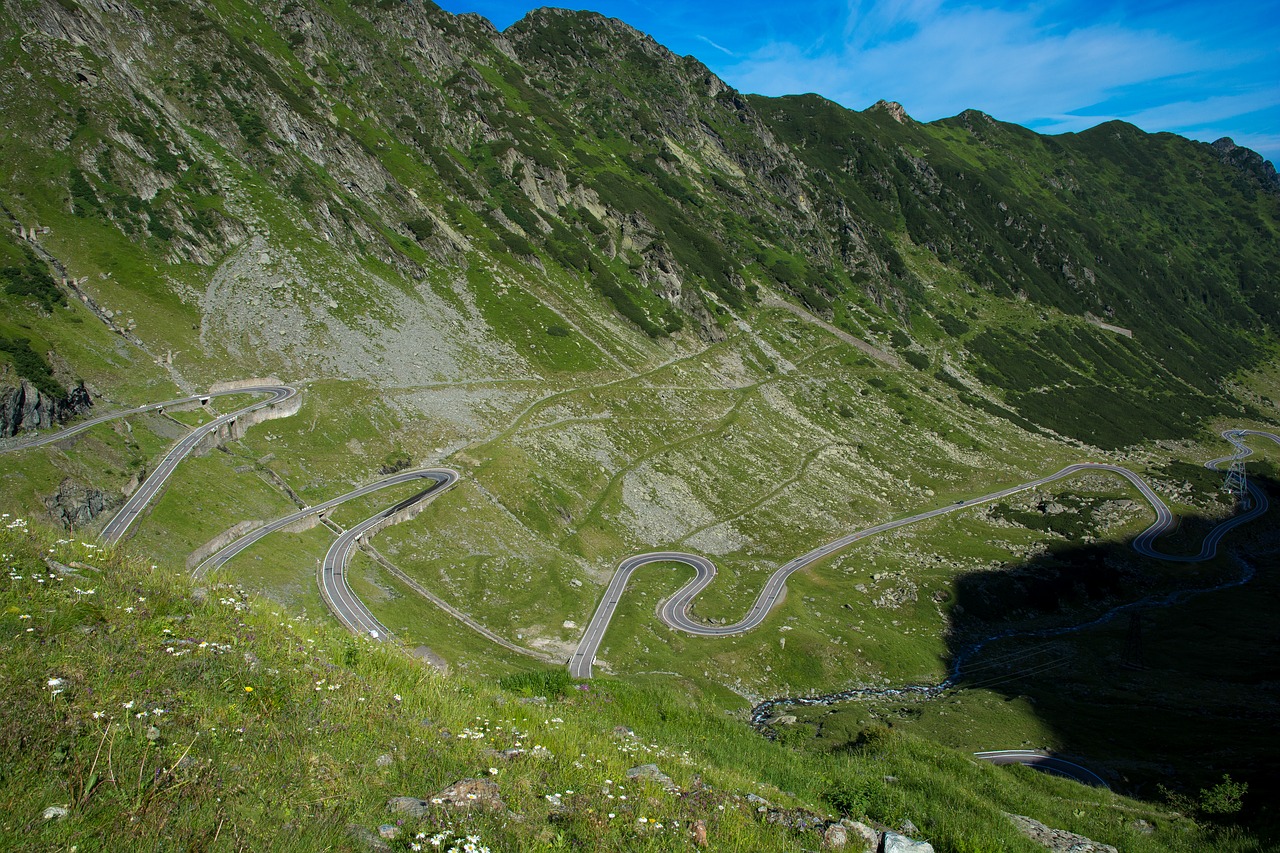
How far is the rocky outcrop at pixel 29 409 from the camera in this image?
1868 inches

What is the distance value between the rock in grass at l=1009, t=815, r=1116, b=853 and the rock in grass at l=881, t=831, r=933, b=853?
582cm

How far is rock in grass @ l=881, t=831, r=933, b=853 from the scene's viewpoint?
11.0 meters

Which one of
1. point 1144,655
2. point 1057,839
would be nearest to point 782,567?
point 1144,655

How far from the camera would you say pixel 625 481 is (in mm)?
86250

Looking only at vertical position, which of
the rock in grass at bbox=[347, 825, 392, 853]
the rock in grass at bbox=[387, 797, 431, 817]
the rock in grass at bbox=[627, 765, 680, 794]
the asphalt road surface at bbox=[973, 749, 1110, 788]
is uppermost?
the rock in grass at bbox=[347, 825, 392, 853]

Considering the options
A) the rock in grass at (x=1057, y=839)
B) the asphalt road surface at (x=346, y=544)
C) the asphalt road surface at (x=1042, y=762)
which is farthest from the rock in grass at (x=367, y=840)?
the asphalt road surface at (x=1042, y=762)

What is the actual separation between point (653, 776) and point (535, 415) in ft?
266

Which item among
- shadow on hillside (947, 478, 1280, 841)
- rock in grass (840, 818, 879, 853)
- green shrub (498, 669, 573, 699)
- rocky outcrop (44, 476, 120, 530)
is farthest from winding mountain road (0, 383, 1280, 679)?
rock in grass (840, 818, 879, 853)

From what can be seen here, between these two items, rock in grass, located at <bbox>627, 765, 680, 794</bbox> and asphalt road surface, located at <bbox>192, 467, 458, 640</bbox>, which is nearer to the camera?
rock in grass, located at <bbox>627, 765, 680, 794</bbox>

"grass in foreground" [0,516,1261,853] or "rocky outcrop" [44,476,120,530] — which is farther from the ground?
"grass in foreground" [0,516,1261,853]

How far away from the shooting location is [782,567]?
80625 millimetres

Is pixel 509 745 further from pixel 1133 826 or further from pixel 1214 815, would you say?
pixel 1214 815

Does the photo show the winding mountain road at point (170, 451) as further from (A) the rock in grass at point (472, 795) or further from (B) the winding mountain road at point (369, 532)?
(A) the rock in grass at point (472, 795)

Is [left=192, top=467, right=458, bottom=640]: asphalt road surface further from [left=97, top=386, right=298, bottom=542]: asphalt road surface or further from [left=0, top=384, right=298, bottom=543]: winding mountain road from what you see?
[left=0, top=384, right=298, bottom=543]: winding mountain road
